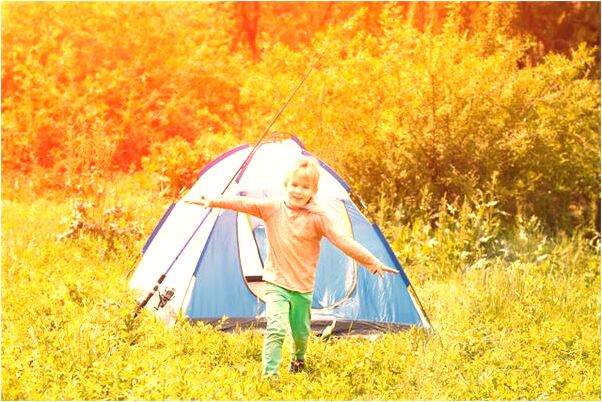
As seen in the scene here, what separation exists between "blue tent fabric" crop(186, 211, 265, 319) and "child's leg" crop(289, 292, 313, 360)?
3.72ft

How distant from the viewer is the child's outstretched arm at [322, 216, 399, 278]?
470cm

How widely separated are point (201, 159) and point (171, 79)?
3.45 meters

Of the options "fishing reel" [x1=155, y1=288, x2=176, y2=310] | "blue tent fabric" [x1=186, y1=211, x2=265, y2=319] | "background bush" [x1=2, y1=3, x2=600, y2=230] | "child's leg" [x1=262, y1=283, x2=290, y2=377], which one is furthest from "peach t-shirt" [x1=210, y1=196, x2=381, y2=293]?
"background bush" [x1=2, y1=3, x2=600, y2=230]

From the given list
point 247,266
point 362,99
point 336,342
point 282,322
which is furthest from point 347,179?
point 282,322

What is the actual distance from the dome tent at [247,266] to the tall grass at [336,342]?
304mm

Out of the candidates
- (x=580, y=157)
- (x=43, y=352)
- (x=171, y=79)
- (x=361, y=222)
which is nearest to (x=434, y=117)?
(x=580, y=157)

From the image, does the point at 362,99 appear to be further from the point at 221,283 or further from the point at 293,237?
the point at 293,237

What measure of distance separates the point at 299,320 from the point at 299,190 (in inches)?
29.2

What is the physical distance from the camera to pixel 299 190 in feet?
16.0

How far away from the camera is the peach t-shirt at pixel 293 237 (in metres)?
4.85

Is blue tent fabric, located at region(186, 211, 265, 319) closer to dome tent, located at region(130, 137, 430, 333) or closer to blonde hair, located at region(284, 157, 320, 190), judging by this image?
dome tent, located at region(130, 137, 430, 333)

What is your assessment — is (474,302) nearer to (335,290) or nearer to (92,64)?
(335,290)

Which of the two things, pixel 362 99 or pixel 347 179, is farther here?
pixel 362 99

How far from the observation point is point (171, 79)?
45.6 ft
